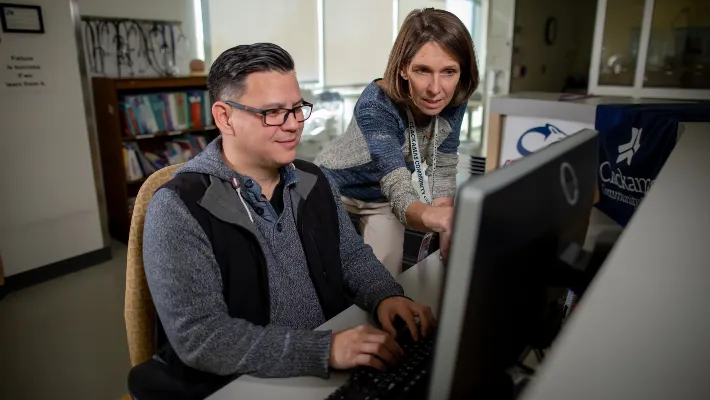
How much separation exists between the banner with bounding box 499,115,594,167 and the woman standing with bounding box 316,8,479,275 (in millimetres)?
882

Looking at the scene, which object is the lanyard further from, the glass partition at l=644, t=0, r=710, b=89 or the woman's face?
the glass partition at l=644, t=0, r=710, b=89

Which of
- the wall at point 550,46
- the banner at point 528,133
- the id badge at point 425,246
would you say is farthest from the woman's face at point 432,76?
the wall at point 550,46

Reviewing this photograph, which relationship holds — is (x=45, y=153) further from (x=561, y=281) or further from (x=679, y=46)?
(x=679, y=46)

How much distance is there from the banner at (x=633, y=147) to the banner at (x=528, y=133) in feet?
0.90

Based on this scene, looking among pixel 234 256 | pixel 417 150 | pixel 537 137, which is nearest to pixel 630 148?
pixel 537 137

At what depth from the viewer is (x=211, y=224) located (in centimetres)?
100

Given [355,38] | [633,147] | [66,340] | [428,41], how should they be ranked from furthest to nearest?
[355,38] → [66,340] → [633,147] → [428,41]

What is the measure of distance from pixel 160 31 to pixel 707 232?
14.4 feet

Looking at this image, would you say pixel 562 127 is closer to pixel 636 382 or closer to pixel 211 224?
pixel 211 224

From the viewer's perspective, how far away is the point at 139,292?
3.64 ft

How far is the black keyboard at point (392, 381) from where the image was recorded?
806mm

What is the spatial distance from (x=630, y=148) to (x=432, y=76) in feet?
3.34

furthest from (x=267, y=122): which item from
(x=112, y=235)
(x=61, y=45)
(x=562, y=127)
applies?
(x=112, y=235)

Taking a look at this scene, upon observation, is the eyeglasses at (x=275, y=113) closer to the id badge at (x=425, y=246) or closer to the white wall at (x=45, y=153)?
the id badge at (x=425, y=246)
